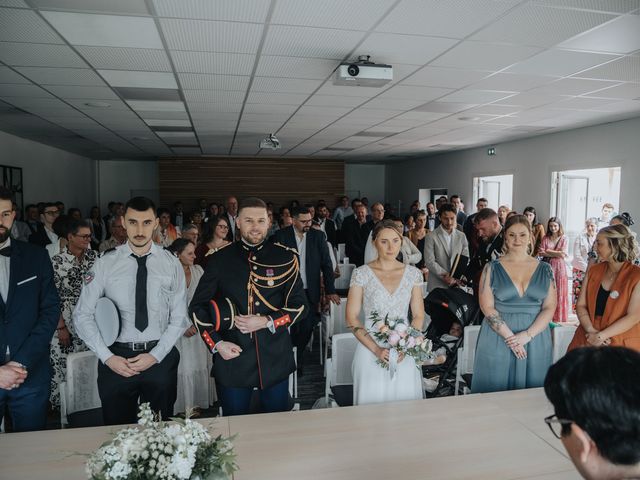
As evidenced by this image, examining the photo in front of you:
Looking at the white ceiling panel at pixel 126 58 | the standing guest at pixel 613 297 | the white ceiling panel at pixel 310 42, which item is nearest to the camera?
the standing guest at pixel 613 297

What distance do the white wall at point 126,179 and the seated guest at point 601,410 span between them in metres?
16.4

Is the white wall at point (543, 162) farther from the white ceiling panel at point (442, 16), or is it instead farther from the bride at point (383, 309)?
the bride at point (383, 309)

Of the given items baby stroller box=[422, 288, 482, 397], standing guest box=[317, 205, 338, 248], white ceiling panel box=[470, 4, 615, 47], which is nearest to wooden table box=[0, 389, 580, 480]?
baby stroller box=[422, 288, 482, 397]

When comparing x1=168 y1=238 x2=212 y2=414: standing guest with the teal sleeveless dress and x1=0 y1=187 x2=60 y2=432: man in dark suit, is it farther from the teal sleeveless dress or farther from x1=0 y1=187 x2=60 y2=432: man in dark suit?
the teal sleeveless dress

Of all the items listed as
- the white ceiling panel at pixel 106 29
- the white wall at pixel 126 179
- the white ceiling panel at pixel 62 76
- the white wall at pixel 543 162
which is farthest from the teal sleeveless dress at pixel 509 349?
the white wall at pixel 126 179

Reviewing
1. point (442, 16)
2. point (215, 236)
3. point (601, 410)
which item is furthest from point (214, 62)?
point (601, 410)

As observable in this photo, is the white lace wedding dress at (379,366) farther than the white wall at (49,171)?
No

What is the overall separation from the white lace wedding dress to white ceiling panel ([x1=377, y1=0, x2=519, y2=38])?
1.76 meters

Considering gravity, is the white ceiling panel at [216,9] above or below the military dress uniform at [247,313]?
above

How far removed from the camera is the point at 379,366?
9.59ft

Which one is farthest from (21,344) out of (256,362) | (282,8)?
(282,8)

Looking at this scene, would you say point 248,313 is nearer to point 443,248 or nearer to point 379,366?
point 379,366

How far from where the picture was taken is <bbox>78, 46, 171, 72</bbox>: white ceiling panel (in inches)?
162

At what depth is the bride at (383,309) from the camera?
2.93 metres
